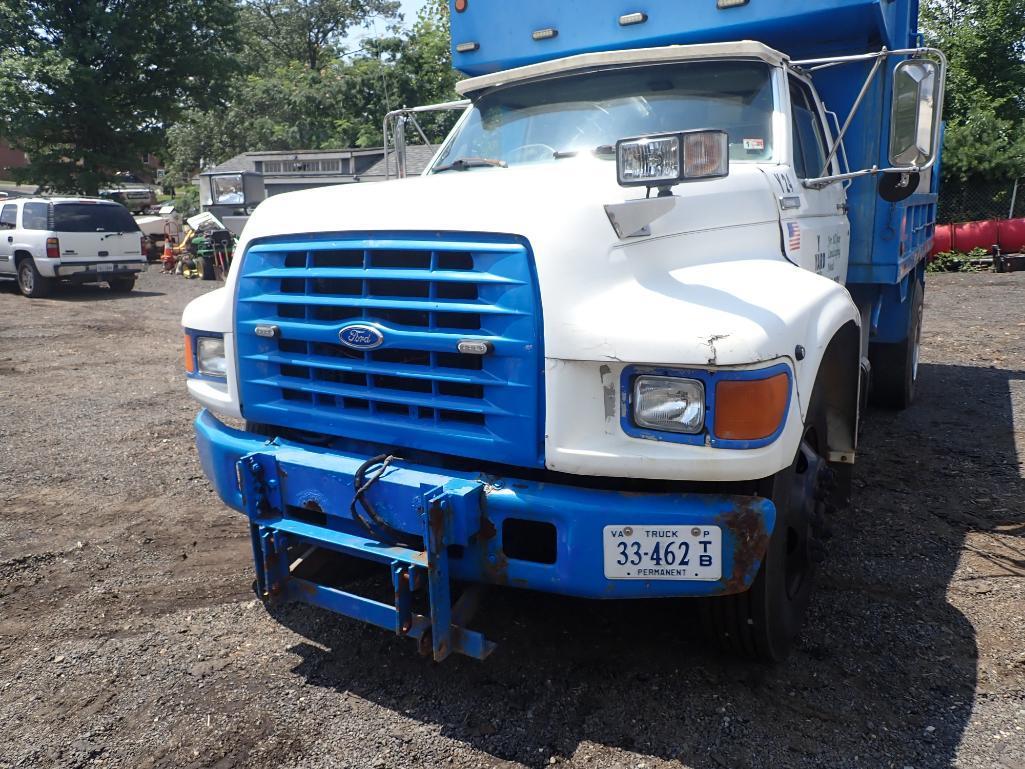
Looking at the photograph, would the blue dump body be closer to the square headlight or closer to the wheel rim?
the wheel rim

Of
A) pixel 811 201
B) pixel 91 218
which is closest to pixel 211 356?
pixel 811 201

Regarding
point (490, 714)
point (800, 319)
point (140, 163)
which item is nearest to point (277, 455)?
point (490, 714)

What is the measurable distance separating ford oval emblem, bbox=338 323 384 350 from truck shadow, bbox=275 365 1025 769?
50.1 inches

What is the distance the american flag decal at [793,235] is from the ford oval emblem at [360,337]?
1.84 meters

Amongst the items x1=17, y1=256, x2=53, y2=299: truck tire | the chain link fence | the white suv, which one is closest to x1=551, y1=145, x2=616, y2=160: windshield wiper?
the white suv

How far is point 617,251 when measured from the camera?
9.05 ft

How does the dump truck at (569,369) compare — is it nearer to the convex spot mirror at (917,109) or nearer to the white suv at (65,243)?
the convex spot mirror at (917,109)

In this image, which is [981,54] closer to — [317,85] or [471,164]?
[471,164]

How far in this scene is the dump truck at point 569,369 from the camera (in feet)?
8.27

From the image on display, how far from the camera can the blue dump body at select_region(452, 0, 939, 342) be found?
441 centimetres

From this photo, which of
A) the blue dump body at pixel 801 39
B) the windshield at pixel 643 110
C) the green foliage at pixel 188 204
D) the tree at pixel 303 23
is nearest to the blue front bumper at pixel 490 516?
the windshield at pixel 643 110

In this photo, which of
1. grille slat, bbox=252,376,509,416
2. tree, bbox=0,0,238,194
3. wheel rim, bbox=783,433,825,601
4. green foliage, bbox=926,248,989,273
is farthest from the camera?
tree, bbox=0,0,238,194

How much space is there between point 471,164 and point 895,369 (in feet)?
13.2

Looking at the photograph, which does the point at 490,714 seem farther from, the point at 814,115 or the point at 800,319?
the point at 814,115
